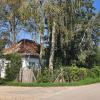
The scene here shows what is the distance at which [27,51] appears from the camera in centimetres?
4759

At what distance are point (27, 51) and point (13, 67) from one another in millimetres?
10130

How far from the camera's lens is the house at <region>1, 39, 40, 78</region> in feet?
151

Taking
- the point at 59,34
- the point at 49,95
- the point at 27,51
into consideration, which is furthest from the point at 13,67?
the point at 49,95

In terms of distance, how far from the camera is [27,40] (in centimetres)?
5262

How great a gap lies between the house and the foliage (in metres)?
5.93

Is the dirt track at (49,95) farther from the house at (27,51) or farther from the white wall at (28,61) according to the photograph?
the white wall at (28,61)

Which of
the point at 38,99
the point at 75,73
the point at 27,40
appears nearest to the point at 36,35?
the point at 75,73

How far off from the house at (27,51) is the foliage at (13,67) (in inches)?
234

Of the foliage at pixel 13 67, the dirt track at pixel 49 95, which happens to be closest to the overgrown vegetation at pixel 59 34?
the foliage at pixel 13 67

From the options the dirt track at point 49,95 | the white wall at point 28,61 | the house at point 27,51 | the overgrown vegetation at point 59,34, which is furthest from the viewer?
the house at point 27,51

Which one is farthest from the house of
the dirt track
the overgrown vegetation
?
the dirt track

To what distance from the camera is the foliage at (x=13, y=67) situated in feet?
123

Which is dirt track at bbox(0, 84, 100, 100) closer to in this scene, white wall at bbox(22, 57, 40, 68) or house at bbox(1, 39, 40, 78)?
house at bbox(1, 39, 40, 78)

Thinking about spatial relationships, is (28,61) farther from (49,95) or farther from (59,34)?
(49,95)
